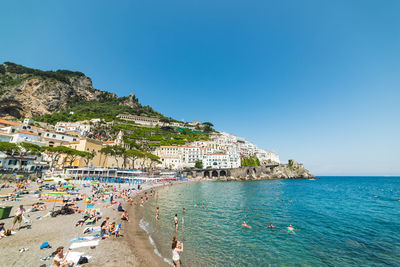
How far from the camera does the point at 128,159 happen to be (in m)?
65.8

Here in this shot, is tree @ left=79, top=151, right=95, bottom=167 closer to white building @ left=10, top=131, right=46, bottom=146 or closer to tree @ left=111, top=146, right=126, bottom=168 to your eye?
tree @ left=111, top=146, right=126, bottom=168

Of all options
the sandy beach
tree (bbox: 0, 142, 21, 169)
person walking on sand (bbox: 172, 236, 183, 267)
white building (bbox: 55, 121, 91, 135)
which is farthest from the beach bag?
white building (bbox: 55, 121, 91, 135)

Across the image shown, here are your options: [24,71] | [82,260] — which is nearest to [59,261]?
[82,260]

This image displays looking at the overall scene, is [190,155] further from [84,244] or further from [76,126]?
[84,244]

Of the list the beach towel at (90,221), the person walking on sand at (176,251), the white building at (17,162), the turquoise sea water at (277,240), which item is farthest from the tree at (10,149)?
the person walking on sand at (176,251)

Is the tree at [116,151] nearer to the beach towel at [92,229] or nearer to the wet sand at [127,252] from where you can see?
the beach towel at [92,229]

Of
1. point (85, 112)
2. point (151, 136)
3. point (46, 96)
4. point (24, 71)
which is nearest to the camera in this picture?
point (151, 136)

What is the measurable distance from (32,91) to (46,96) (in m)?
6.40

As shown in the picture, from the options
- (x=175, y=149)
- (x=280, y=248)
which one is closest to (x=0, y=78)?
(x=175, y=149)

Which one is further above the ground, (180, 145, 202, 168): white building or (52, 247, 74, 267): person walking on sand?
(180, 145, 202, 168): white building

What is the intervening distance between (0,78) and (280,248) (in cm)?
14770

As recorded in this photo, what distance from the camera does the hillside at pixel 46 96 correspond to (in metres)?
80.2

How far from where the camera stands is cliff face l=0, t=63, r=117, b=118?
79.4m

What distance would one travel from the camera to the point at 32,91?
86.9 m
